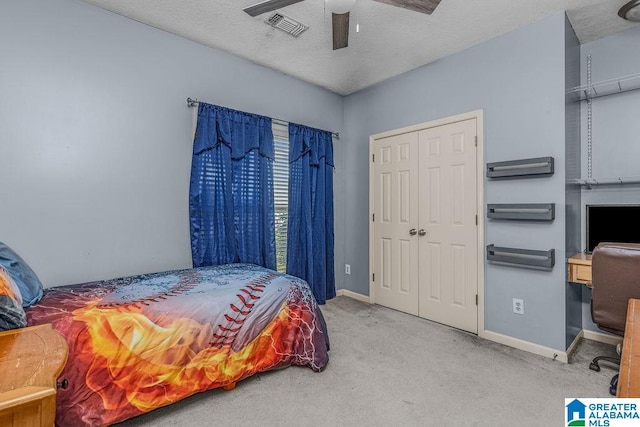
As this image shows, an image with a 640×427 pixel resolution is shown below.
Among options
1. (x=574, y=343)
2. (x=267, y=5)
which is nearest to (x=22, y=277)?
(x=267, y=5)

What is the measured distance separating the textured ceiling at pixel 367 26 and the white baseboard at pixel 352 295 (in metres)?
2.73

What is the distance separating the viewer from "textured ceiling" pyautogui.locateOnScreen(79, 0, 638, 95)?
2.37m

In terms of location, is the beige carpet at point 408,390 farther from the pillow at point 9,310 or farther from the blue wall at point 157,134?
the pillow at point 9,310

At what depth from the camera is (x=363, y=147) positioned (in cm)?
401

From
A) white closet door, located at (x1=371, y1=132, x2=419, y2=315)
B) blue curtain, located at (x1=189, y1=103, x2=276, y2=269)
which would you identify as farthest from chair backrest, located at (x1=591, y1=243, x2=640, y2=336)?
blue curtain, located at (x1=189, y1=103, x2=276, y2=269)

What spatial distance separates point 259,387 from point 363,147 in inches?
117

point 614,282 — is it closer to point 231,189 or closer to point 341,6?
point 341,6

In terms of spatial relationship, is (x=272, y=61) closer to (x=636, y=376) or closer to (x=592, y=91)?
(x=592, y=91)

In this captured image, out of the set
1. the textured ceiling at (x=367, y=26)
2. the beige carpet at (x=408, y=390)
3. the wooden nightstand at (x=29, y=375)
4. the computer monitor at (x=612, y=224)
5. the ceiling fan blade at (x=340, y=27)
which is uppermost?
the textured ceiling at (x=367, y=26)

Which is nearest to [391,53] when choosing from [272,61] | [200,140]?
[272,61]

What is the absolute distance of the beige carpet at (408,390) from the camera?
175cm

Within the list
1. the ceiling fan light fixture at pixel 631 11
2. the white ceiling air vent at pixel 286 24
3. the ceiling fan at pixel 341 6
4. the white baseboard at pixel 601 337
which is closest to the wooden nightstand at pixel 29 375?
the ceiling fan at pixel 341 6

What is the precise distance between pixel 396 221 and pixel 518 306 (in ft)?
4.71

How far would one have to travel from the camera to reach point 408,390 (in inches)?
79.2
